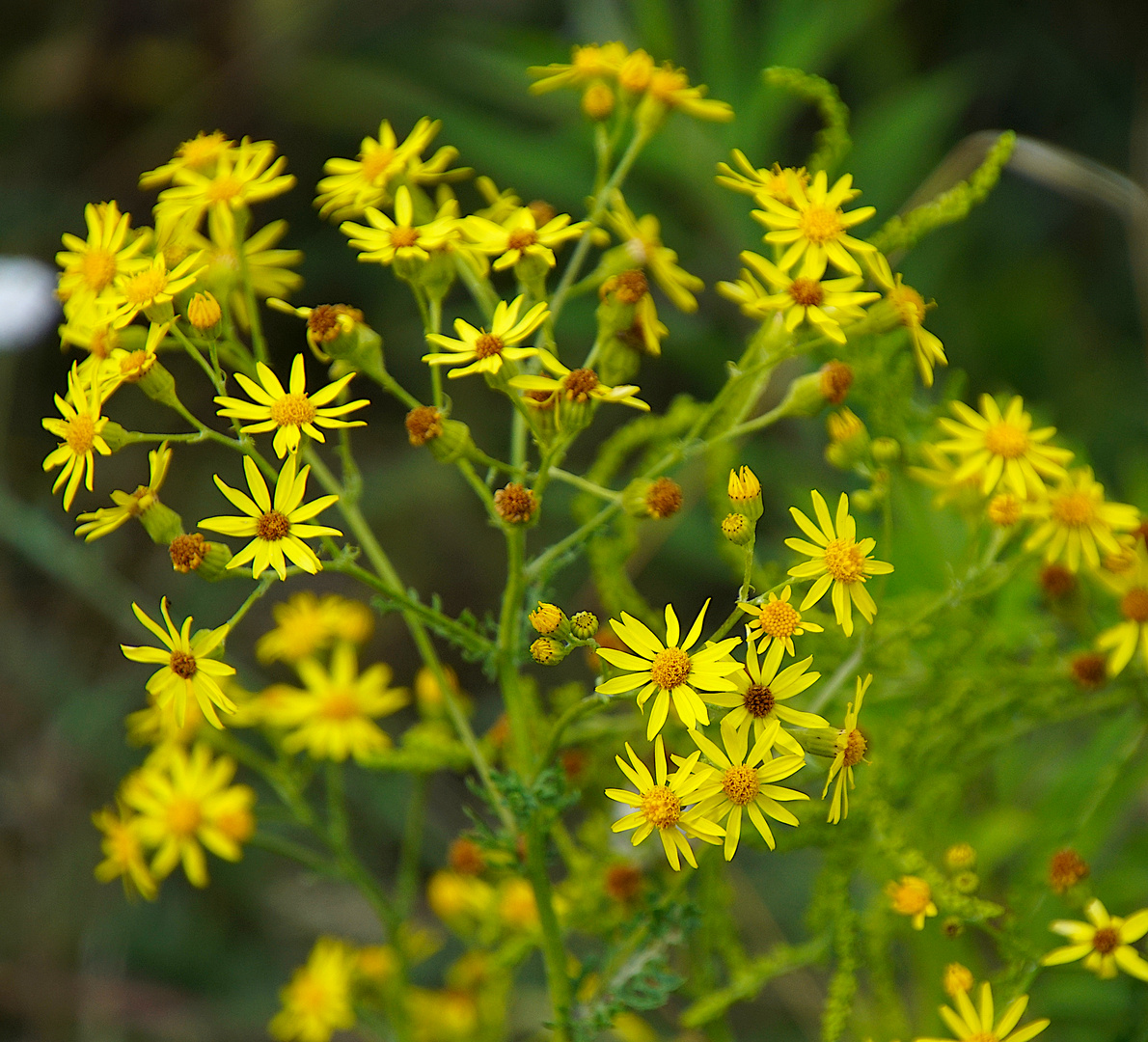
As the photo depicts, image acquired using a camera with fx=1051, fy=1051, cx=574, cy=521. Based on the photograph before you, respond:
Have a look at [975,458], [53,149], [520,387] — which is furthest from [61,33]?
[975,458]

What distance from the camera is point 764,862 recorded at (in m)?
2.79

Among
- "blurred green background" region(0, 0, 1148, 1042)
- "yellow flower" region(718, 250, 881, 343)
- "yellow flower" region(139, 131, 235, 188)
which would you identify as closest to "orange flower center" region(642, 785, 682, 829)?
"yellow flower" region(718, 250, 881, 343)

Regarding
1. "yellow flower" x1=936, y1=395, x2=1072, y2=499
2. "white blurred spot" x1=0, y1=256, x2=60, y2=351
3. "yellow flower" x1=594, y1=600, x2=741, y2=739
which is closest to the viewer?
"yellow flower" x1=594, y1=600, x2=741, y2=739

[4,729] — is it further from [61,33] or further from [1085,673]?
[1085,673]

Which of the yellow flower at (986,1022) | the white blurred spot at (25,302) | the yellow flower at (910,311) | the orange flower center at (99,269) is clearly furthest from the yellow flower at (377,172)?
the white blurred spot at (25,302)

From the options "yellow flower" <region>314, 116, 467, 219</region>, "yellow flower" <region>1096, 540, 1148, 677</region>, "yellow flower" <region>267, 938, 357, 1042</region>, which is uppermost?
"yellow flower" <region>314, 116, 467, 219</region>

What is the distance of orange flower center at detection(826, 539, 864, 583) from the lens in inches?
44.9

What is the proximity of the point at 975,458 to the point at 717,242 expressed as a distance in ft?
5.68

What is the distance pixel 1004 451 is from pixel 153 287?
1.10m

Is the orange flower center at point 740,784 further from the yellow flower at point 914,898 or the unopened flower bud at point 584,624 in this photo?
the yellow flower at point 914,898

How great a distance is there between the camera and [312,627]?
202 cm

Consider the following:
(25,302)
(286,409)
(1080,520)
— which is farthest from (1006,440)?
(25,302)

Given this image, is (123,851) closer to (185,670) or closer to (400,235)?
(185,670)

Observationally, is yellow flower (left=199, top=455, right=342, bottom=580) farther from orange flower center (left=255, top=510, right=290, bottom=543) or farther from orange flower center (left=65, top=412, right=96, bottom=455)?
orange flower center (left=65, top=412, right=96, bottom=455)
